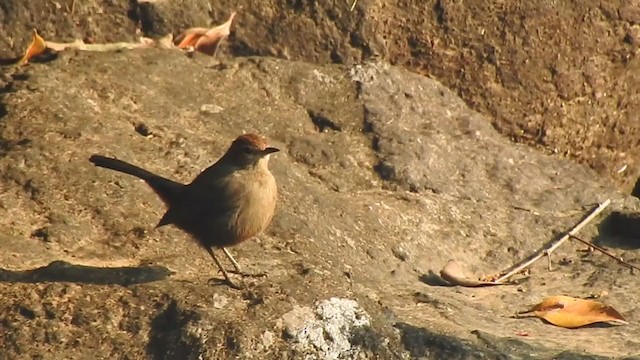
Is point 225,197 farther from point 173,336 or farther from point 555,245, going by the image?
point 555,245

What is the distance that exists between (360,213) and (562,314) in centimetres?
122

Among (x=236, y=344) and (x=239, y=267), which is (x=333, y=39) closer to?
(x=239, y=267)

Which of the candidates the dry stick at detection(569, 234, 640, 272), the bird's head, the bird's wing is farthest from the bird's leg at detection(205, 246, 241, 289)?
the dry stick at detection(569, 234, 640, 272)

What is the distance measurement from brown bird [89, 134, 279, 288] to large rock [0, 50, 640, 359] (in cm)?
18

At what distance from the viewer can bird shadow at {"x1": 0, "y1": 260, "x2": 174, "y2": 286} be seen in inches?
205

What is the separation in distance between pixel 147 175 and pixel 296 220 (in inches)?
32.5

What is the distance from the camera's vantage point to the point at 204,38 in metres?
7.45

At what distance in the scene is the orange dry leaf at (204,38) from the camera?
7457 mm

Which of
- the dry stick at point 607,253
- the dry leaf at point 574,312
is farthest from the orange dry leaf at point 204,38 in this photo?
the dry leaf at point 574,312

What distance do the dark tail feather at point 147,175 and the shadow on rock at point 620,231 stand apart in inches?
103

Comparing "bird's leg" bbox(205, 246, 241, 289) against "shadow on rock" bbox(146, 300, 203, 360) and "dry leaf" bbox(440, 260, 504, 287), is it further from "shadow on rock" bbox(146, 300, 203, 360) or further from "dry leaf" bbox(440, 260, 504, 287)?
"dry leaf" bbox(440, 260, 504, 287)

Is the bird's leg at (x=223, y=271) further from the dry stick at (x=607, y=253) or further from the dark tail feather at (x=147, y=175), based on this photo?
the dry stick at (x=607, y=253)

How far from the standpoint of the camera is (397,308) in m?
5.48

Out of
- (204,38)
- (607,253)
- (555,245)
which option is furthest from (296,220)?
(607,253)
